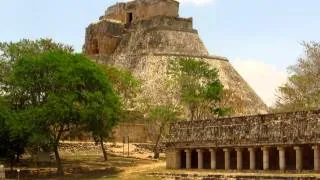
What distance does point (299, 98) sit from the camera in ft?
169

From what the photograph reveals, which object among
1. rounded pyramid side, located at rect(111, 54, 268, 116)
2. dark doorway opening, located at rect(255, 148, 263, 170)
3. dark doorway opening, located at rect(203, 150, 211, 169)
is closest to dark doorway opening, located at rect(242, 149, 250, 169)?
dark doorway opening, located at rect(255, 148, 263, 170)

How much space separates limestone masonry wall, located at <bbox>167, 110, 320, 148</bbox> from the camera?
112 ft

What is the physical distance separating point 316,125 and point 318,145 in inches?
39.2

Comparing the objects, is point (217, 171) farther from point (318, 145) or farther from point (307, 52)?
point (307, 52)

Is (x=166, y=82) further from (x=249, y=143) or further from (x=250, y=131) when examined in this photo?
(x=249, y=143)

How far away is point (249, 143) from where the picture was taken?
37.0 meters

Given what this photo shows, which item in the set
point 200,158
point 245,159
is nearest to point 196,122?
point 200,158

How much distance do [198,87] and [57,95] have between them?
1737 cm

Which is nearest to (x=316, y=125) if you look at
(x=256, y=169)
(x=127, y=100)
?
(x=256, y=169)

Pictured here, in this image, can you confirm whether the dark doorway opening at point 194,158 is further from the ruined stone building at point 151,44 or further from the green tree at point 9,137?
the ruined stone building at point 151,44

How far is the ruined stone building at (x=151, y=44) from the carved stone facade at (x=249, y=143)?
94.9 feet

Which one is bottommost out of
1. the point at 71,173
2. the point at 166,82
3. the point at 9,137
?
the point at 71,173

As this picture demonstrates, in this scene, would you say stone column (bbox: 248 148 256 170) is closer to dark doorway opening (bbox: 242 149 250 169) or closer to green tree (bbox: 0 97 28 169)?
dark doorway opening (bbox: 242 149 250 169)

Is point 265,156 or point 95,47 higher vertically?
point 95,47
